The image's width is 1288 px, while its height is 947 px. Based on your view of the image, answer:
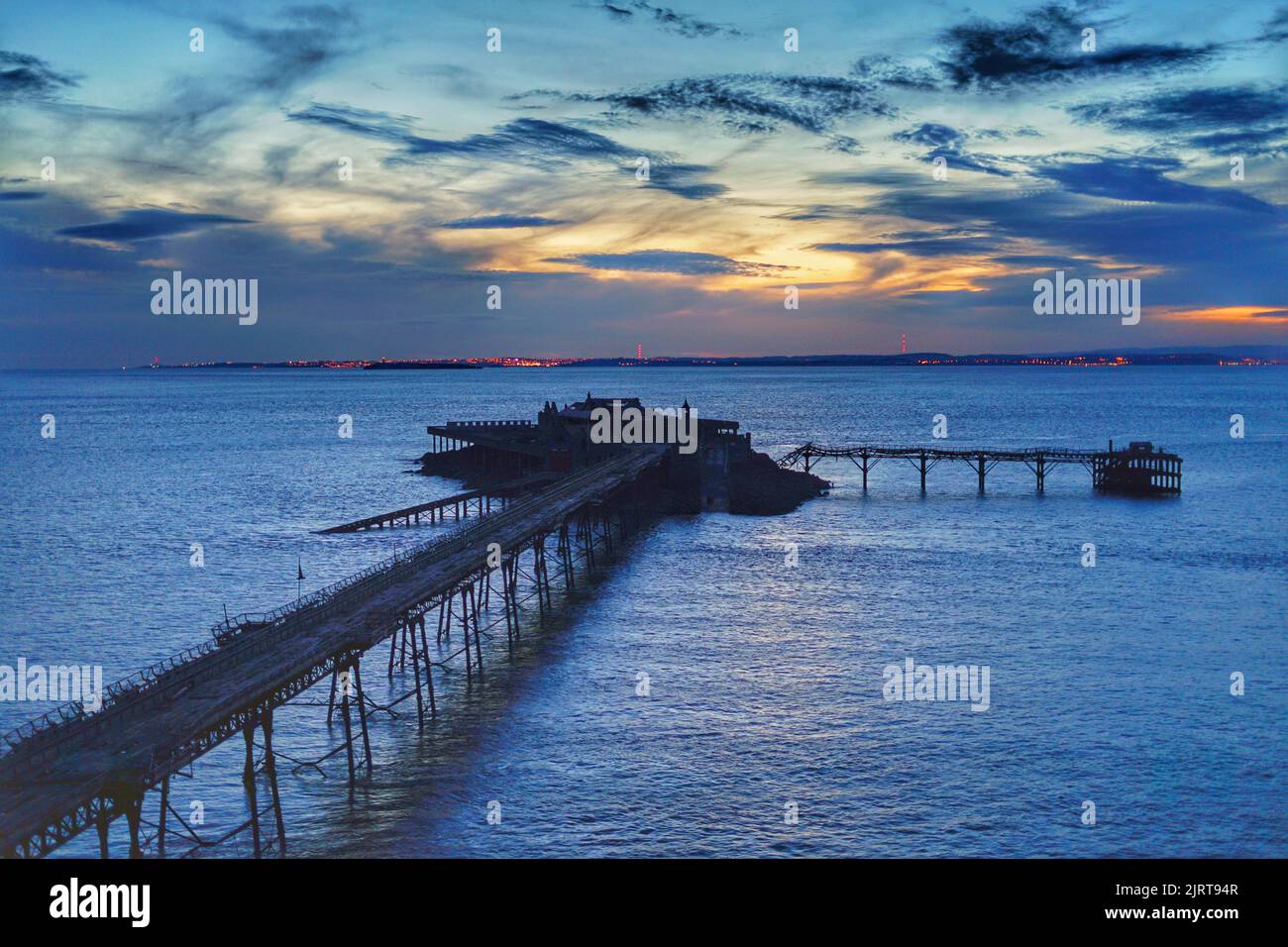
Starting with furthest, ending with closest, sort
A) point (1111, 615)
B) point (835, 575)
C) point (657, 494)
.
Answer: point (657, 494) < point (835, 575) < point (1111, 615)

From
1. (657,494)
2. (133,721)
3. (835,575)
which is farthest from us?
(657,494)

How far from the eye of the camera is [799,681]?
40.6 metres

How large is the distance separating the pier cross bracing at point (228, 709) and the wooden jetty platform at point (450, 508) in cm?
2475

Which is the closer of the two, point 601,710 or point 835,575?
point 601,710

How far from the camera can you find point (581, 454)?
308ft

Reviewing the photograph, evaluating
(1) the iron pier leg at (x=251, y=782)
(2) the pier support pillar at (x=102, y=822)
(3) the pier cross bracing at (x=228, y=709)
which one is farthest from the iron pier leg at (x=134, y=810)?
(1) the iron pier leg at (x=251, y=782)

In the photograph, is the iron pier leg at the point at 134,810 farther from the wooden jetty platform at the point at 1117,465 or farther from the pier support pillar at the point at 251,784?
the wooden jetty platform at the point at 1117,465

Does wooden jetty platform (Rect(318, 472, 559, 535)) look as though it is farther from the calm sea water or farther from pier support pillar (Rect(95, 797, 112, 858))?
pier support pillar (Rect(95, 797, 112, 858))

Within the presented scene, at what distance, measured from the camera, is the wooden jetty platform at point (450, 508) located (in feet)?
247

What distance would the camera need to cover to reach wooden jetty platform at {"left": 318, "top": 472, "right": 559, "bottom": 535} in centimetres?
7519

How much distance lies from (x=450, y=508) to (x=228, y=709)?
6395cm
